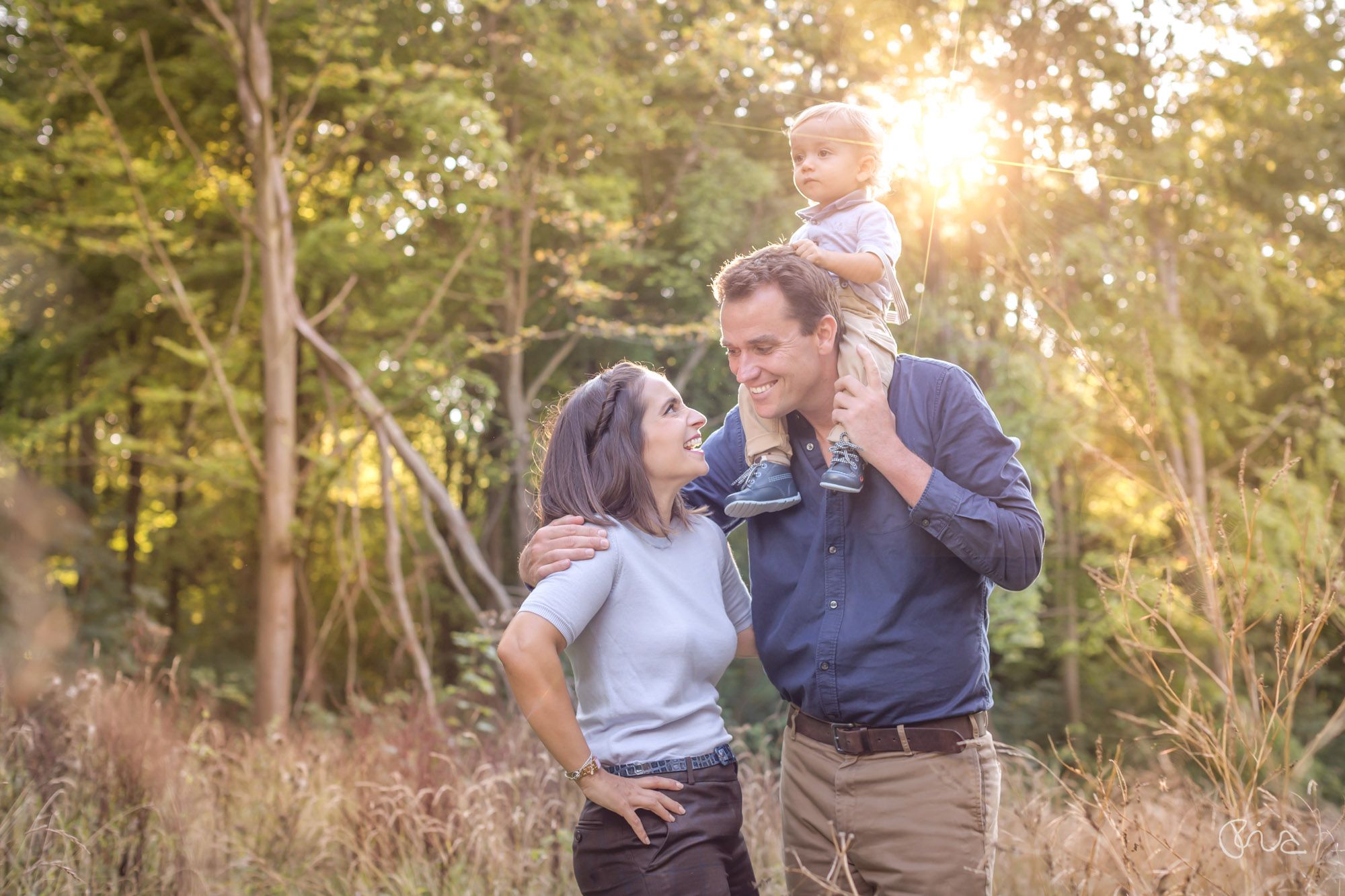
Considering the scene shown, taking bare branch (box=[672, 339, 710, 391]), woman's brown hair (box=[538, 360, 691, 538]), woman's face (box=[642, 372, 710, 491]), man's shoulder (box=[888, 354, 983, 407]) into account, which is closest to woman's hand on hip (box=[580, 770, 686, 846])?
woman's brown hair (box=[538, 360, 691, 538])

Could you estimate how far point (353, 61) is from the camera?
935 centimetres

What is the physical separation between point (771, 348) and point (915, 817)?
3.58 ft

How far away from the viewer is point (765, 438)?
2.51m

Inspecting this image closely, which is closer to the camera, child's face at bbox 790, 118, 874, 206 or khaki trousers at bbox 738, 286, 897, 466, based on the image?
khaki trousers at bbox 738, 286, 897, 466

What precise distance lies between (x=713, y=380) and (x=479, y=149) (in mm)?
2835

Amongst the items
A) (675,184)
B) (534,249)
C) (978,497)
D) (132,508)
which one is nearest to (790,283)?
(978,497)

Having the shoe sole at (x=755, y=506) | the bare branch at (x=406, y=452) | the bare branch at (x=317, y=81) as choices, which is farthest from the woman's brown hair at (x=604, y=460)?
the bare branch at (x=317, y=81)

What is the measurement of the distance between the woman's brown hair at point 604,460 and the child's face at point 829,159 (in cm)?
77

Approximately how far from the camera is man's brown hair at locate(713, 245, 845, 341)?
238 cm

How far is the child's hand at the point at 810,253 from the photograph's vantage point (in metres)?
2.48

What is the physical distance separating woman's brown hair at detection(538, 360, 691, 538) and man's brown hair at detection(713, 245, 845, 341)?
0.30 meters

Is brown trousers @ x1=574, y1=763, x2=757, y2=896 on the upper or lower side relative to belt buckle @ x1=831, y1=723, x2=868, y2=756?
lower

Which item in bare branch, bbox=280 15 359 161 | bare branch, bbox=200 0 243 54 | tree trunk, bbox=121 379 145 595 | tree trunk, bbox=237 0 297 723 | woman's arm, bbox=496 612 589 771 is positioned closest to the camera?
woman's arm, bbox=496 612 589 771

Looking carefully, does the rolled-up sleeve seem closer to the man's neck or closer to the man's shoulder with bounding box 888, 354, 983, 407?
the man's shoulder with bounding box 888, 354, 983, 407
